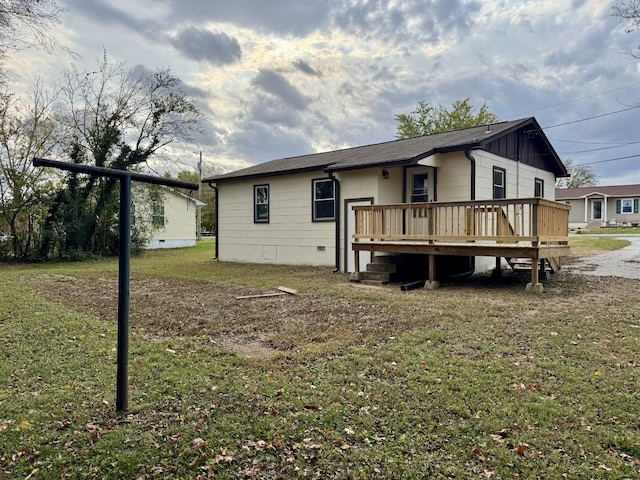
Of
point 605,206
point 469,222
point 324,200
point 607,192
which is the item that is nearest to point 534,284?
point 469,222

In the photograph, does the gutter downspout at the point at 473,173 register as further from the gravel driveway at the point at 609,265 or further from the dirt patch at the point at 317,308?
the gravel driveway at the point at 609,265

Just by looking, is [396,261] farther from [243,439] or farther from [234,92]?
[234,92]

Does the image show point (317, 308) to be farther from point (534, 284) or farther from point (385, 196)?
point (385, 196)

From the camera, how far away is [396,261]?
387 inches

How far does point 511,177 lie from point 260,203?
8.04 meters

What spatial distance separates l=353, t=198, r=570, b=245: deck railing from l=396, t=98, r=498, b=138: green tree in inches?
927

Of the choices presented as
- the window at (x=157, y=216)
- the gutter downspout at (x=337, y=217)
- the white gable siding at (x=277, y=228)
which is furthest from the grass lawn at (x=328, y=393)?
the window at (x=157, y=216)

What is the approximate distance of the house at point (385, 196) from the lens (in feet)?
30.2

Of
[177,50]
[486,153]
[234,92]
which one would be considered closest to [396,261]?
[486,153]

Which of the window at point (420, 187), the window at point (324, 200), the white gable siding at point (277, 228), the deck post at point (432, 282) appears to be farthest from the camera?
the white gable siding at point (277, 228)

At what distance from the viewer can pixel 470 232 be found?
824 centimetres

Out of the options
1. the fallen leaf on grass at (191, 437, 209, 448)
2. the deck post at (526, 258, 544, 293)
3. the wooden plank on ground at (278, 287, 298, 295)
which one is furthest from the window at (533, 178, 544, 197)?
the fallen leaf on grass at (191, 437, 209, 448)

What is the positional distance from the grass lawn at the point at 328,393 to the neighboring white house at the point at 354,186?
496cm

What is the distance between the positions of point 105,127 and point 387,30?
472 inches
